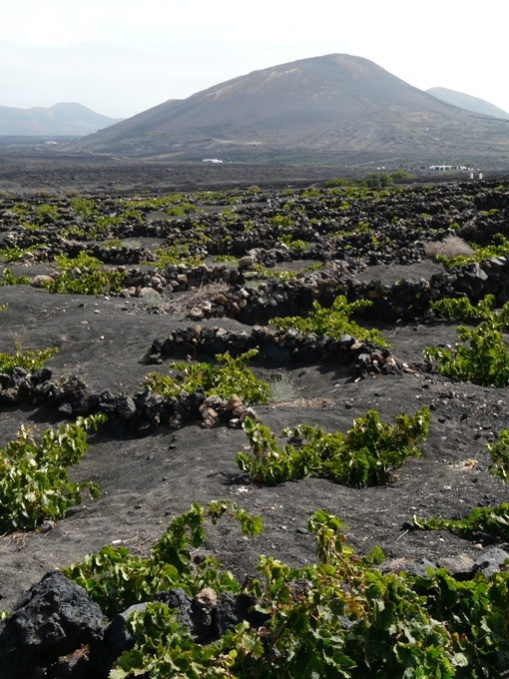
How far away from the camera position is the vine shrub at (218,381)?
28.8ft

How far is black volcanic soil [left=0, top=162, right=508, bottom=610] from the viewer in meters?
5.02

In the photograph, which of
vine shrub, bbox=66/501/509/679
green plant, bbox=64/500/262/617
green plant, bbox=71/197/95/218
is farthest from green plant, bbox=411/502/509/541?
green plant, bbox=71/197/95/218

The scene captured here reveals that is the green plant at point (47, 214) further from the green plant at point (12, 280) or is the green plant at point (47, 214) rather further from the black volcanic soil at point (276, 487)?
the black volcanic soil at point (276, 487)

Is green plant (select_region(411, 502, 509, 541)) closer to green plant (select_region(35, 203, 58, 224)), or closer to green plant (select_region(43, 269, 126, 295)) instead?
green plant (select_region(43, 269, 126, 295))

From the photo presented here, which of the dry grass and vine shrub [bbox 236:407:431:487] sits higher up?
the dry grass

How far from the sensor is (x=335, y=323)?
11211 mm

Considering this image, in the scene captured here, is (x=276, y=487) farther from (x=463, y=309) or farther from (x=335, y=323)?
(x=463, y=309)

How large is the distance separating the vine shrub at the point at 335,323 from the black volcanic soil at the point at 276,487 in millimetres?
555

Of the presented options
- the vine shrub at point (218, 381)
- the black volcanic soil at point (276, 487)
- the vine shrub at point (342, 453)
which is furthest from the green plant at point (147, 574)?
the vine shrub at point (218, 381)

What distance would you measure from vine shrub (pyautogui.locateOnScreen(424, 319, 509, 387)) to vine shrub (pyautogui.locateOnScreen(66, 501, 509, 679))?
5.53 metres

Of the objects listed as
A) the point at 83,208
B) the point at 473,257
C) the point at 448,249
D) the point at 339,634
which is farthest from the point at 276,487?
the point at 83,208

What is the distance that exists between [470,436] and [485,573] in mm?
3529

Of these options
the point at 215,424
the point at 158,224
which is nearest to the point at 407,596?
the point at 215,424

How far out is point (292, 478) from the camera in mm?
6285
